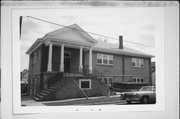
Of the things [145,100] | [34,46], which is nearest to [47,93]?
[34,46]

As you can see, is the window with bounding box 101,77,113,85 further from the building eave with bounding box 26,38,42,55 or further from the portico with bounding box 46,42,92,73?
the building eave with bounding box 26,38,42,55

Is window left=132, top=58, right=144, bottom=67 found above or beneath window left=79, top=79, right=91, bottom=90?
above

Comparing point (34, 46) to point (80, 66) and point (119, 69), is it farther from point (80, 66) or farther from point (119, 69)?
point (119, 69)

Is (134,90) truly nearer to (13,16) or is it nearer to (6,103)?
(6,103)

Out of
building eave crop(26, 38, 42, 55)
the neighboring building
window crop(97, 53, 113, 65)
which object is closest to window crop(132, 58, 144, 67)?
the neighboring building

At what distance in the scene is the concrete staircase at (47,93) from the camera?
401 centimetres

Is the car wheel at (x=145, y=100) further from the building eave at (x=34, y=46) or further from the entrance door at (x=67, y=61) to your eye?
the building eave at (x=34, y=46)

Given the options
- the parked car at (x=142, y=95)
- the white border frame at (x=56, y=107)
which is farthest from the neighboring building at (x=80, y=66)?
the white border frame at (x=56, y=107)

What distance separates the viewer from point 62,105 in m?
4.04

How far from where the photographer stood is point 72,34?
4055 millimetres

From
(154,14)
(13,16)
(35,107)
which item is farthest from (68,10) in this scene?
(35,107)

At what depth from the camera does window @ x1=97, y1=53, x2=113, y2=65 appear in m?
4.07

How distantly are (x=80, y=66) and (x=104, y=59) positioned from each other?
499mm

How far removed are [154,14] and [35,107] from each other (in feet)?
9.81
